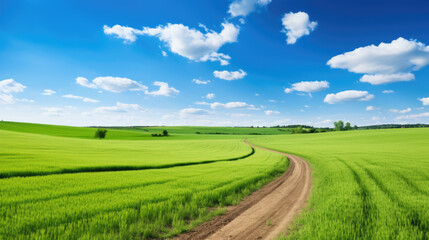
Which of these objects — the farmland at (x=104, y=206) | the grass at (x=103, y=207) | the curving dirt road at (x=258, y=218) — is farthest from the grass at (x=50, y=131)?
the curving dirt road at (x=258, y=218)

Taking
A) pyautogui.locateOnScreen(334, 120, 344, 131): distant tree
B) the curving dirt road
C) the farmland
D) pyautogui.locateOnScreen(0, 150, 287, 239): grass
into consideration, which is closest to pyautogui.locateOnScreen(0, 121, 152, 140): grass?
the farmland

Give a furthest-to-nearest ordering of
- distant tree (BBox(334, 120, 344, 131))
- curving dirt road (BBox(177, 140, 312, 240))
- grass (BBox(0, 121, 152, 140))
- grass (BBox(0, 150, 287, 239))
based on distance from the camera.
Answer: distant tree (BBox(334, 120, 344, 131)), grass (BBox(0, 121, 152, 140)), curving dirt road (BBox(177, 140, 312, 240)), grass (BBox(0, 150, 287, 239))

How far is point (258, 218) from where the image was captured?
614cm

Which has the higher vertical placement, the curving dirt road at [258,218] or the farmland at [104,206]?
the farmland at [104,206]

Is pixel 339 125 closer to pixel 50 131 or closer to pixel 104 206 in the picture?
pixel 104 206

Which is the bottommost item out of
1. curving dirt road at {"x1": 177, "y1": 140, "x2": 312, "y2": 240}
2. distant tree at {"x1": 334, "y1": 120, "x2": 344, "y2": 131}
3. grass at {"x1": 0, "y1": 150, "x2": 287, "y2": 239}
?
curving dirt road at {"x1": 177, "y1": 140, "x2": 312, "y2": 240}

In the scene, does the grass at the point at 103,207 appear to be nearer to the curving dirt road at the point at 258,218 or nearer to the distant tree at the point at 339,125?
the curving dirt road at the point at 258,218

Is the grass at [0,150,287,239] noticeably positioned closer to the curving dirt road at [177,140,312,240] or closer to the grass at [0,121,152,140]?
the curving dirt road at [177,140,312,240]

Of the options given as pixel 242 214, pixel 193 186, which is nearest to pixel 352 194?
pixel 242 214

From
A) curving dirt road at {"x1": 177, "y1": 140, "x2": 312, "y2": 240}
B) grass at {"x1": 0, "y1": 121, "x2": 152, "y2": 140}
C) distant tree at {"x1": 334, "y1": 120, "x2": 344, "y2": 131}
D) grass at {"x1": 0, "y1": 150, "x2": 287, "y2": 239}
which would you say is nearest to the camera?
grass at {"x1": 0, "y1": 150, "x2": 287, "y2": 239}

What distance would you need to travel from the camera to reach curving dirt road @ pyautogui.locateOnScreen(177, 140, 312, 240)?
5.09m

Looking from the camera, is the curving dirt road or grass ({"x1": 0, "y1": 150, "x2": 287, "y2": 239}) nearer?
grass ({"x1": 0, "y1": 150, "x2": 287, "y2": 239})

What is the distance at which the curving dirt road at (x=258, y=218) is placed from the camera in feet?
16.7

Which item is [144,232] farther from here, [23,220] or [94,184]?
[94,184]
